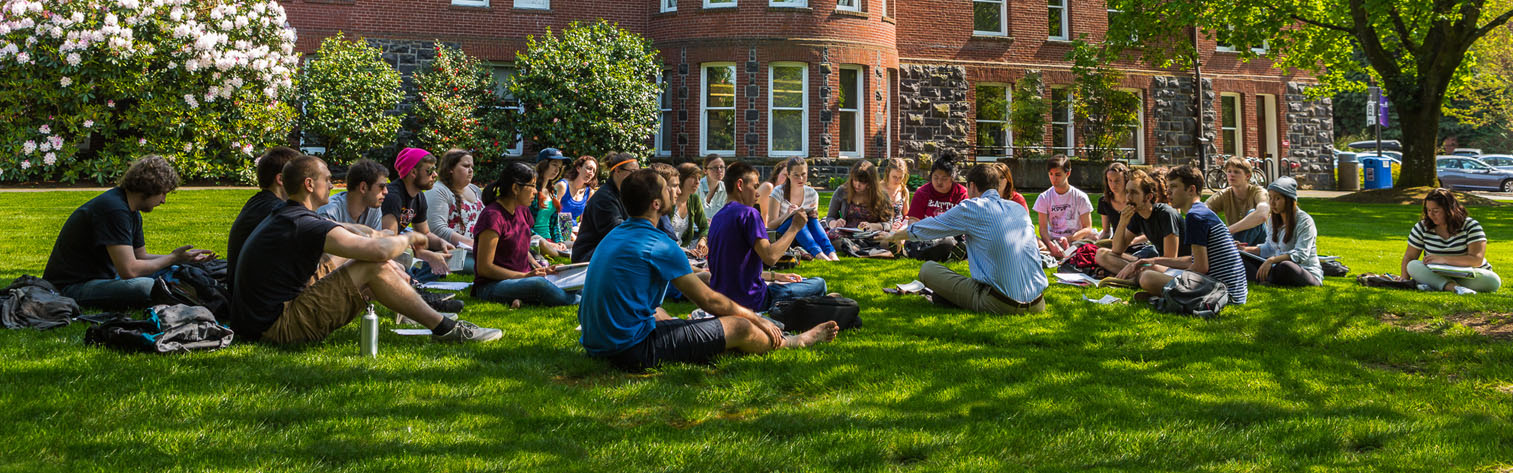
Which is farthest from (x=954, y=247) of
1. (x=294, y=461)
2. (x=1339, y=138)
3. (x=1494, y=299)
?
(x=1339, y=138)

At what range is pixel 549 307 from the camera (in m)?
8.45

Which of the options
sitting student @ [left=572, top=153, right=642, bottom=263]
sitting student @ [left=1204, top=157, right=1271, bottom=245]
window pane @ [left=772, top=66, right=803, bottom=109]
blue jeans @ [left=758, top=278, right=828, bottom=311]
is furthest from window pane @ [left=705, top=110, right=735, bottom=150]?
blue jeans @ [left=758, top=278, right=828, bottom=311]

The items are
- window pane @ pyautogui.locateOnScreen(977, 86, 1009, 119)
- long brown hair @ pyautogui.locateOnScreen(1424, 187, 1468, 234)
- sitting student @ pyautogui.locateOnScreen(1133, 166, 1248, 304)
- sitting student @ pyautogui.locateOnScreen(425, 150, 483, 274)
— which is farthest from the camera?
window pane @ pyautogui.locateOnScreen(977, 86, 1009, 119)

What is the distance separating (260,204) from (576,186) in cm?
590

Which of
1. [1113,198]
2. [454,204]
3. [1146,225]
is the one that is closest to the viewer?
[1146,225]

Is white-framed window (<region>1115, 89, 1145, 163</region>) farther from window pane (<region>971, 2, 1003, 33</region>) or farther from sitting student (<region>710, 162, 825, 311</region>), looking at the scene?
sitting student (<region>710, 162, 825, 311</region>)

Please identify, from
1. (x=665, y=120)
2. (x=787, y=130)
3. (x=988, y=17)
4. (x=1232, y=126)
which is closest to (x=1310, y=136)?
(x=1232, y=126)

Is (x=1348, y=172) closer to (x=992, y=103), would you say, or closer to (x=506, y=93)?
(x=992, y=103)

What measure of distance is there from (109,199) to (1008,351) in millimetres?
5724

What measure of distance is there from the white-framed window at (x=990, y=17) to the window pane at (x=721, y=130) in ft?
23.4

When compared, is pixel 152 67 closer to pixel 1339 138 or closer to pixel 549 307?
pixel 549 307

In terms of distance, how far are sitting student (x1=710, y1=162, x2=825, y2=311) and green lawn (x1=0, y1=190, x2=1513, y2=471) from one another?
32.3 inches

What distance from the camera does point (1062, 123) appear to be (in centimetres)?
2873

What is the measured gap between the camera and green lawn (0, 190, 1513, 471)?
446cm
